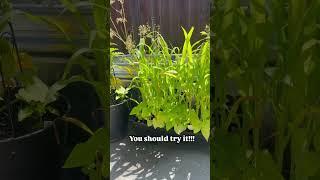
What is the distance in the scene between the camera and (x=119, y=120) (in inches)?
34.0

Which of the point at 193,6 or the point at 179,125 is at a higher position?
the point at 193,6

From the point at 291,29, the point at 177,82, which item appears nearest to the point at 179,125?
the point at 177,82

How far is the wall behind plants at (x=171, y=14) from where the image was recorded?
2.70 feet

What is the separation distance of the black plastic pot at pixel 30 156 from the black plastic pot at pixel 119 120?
13cm

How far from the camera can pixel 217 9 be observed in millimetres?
698

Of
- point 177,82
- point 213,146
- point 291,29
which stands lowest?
point 213,146

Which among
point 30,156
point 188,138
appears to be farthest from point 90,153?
point 188,138

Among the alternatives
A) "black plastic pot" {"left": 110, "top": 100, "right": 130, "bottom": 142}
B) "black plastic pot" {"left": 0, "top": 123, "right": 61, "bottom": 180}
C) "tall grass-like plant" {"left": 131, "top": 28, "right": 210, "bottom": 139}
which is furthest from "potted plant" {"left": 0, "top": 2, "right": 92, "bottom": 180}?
"tall grass-like plant" {"left": 131, "top": 28, "right": 210, "bottom": 139}

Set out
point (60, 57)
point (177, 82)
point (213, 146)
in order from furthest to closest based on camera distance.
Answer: point (177, 82) < point (60, 57) < point (213, 146)

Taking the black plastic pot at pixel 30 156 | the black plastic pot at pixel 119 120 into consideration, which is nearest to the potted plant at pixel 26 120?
the black plastic pot at pixel 30 156

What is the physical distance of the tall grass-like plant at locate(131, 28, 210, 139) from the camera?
34.7 inches

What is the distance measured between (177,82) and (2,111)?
1.35 ft

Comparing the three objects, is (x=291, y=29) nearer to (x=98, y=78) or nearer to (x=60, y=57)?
(x=98, y=78)

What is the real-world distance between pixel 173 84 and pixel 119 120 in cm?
17
